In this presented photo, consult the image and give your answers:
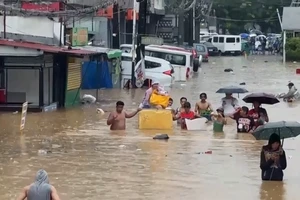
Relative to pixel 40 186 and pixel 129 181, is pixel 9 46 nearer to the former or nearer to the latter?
pixel 129 181

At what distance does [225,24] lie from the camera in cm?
10044

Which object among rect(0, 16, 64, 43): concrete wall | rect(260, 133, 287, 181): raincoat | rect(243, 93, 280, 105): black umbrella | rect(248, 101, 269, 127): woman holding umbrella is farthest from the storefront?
rect(260, 133, 287, 181): raincoat

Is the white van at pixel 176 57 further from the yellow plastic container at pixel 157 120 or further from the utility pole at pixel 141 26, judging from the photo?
the yellow plastic container at pixel 157 120

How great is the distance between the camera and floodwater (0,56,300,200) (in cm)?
1427

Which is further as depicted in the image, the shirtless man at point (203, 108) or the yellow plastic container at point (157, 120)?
the shirtless man at point (203, 108)

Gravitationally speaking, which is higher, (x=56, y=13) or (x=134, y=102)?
(x=56, y=13)

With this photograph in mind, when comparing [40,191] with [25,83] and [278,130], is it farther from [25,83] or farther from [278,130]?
[25,83]

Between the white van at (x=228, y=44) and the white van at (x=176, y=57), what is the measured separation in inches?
1293

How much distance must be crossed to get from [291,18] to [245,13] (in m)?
28.7

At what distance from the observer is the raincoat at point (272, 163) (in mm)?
14898

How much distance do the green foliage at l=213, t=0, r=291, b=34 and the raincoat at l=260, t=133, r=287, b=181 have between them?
79254 millimetres

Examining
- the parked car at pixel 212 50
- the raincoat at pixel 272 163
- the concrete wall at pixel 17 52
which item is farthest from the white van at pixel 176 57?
the parked car at pixel 212 50

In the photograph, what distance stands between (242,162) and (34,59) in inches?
460

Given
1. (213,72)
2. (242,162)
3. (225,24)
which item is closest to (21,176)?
(242,162)
